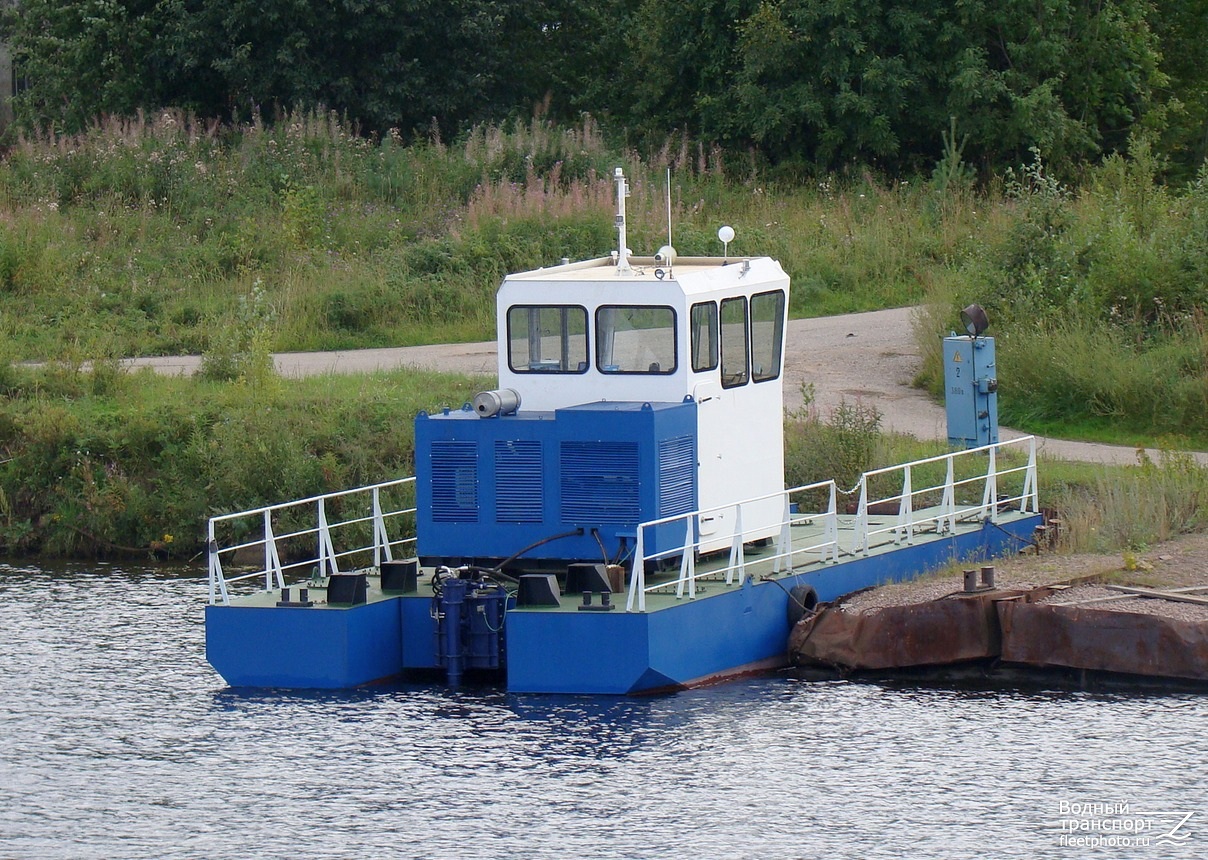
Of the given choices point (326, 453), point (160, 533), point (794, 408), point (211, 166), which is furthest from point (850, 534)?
point (211, 166)

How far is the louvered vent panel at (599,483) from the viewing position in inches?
564

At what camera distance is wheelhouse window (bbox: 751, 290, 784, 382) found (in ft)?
51.0

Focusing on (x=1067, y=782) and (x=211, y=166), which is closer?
(x=1067, y=782)

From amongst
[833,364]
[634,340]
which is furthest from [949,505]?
[833,364]

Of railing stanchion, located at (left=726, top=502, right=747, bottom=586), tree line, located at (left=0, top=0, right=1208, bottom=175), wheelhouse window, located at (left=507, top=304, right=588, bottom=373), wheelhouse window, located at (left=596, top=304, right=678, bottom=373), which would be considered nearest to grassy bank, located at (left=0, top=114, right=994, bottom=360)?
tree line, located at (left=0, top=0, right=1208, bottom=175)

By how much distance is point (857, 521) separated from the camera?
52.2 feet

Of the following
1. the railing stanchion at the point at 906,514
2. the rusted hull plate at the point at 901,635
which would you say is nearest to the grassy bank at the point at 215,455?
the railing stanchion at the point at 906,514

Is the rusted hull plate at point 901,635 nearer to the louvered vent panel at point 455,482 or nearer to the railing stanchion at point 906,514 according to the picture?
Result: the railing stanchion at point 906,514

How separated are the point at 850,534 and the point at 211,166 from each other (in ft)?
60.6

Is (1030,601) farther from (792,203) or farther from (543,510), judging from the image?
(792,203)

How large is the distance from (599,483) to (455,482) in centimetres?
120

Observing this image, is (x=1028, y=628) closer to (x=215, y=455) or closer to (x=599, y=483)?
(x=599, y=483)

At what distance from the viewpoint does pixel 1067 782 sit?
12.1 meters

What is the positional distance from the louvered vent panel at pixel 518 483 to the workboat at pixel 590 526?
0.01 meters
